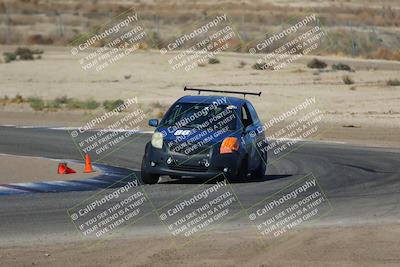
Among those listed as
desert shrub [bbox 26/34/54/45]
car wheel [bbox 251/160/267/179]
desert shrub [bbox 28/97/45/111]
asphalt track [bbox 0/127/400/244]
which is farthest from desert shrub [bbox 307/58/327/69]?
car wheel [bbox 251/160/267/179]

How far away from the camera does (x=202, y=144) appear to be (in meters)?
18.8

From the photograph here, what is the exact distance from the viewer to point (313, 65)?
164ft

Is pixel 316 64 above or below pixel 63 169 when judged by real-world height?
below

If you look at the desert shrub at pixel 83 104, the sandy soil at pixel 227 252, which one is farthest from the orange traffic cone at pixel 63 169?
the desert shrub at pixel 83 104

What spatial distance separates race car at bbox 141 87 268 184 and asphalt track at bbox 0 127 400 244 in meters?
0.33

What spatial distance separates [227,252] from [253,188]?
5.81 metres

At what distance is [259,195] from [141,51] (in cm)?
3946

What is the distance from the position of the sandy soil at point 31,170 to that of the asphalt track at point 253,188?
51.6 inches

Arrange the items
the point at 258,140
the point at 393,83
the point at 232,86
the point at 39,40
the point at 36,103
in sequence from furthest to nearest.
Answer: the point at 39,40 → the point at 232,86 → the point at 393,83 → the point at 36,103 → the point at 258,140

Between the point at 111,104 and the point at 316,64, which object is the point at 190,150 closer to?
the point at 111,104

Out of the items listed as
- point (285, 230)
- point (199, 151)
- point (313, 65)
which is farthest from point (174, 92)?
point (285, 230)

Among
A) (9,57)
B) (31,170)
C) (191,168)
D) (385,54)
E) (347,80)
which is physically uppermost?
(9,57)

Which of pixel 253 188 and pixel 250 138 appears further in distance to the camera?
pixel 250 138

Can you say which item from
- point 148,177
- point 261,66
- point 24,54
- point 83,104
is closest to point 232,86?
point 261,66
